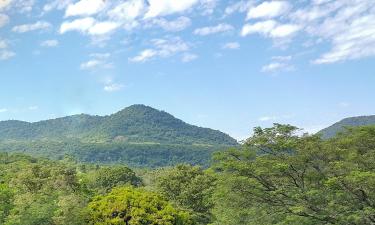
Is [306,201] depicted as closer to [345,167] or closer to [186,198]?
[345,167]

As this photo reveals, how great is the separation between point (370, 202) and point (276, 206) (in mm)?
5844

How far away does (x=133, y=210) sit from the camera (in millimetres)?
40281

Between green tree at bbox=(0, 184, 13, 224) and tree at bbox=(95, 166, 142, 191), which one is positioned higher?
tree at bbox=(95, 166, 142, 191)

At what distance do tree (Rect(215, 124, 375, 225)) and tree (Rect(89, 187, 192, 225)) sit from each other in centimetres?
818

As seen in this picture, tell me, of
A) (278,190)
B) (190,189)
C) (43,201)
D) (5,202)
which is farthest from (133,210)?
(190,189)

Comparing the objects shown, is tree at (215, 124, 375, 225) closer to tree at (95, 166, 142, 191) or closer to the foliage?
the foliage

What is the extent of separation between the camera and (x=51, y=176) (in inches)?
1837

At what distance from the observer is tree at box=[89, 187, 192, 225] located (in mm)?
38906

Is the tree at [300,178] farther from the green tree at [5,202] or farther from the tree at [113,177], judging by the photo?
the tree at [113,177]

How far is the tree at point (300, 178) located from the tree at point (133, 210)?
26.8ft

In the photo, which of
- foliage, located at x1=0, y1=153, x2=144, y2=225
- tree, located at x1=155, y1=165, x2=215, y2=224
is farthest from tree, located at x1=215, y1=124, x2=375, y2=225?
tree, located at x1=155, y1=165, x2=215, y2=224

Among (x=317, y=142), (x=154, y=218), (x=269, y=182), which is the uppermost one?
(x=317, y=142)

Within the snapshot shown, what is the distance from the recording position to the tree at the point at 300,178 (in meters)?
28.8

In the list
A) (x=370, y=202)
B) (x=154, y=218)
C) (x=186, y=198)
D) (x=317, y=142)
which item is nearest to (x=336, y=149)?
(x=317, y=142)
